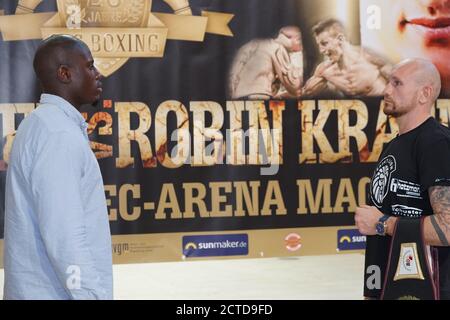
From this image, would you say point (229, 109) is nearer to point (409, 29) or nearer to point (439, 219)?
point (409, 29)

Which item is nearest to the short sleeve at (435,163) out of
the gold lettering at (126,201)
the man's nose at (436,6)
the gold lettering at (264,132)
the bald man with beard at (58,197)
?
the bald man with beard at (58,197)

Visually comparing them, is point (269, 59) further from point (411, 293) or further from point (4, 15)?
point (411, 293)

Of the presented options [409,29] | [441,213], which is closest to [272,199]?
[409,29]

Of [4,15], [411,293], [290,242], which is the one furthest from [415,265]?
[4,15]

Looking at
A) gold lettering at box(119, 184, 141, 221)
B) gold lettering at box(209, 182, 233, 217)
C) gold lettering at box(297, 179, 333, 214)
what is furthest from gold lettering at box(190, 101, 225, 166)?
gold lettering at box(297, 179, 333, 214)

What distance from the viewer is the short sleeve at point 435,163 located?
7.65ft

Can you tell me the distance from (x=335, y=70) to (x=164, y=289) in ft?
6.06

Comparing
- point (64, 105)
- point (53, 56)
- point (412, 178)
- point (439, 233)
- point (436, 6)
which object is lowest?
point (439, 233)

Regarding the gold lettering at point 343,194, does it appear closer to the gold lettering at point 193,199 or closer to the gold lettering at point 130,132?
the gold lettering at point 193,199

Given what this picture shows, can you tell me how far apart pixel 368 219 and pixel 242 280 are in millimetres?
2606

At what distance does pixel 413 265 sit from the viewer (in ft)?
7.91

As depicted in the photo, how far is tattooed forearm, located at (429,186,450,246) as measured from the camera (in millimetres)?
2326

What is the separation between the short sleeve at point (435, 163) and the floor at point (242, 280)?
2.42m

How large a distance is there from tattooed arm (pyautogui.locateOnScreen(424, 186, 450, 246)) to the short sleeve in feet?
0.08
